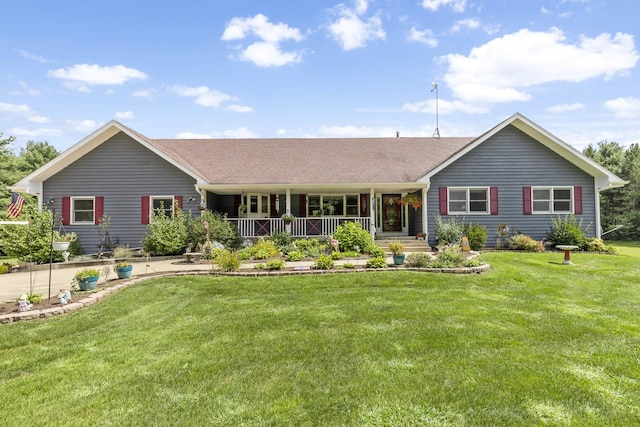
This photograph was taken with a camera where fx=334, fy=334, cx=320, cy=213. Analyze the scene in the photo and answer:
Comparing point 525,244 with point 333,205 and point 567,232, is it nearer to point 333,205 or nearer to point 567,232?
point 567,232

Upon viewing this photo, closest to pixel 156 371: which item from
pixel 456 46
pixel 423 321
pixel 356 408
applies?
pixel 356 408

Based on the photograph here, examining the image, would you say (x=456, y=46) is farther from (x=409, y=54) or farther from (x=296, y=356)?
(x=296, y=356)

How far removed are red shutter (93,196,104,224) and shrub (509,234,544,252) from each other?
681 inches

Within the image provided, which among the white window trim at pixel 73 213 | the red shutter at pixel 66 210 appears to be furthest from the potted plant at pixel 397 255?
the red shutter at pixel 66 210

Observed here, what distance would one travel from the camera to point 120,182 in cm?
1448

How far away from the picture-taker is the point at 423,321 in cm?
493

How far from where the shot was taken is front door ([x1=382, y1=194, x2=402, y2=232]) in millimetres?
17172

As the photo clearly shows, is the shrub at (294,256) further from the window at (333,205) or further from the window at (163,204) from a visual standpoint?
the window at (163,204)

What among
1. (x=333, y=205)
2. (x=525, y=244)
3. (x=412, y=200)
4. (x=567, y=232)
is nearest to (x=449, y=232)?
(x=412, y=200)

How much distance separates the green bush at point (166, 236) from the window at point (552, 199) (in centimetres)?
1492

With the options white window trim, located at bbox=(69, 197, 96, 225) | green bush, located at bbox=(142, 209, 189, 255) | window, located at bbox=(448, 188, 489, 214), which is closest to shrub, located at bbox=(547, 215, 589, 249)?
window, located at bbox=(448, 188, 489, 214)

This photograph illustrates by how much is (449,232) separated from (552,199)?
5005 mm

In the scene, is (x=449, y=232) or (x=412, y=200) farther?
(x=412, y=200)

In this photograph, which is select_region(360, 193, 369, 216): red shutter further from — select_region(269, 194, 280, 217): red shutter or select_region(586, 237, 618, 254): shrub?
select_region(586, 237, 618, 254): shrub
